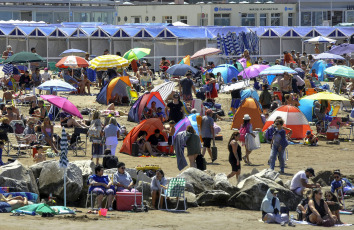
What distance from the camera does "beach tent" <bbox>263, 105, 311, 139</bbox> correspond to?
23188 millimetres

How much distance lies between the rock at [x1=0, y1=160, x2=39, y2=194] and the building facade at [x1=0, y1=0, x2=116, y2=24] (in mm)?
46602

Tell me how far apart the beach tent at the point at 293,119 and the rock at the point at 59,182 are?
8354mm

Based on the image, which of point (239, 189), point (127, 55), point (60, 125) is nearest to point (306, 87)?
point (127, 55)

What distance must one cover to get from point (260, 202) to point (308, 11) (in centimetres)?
5863

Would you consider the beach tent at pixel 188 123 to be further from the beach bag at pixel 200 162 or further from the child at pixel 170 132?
the beach bag at pixel 200 162

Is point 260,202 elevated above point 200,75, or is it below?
below

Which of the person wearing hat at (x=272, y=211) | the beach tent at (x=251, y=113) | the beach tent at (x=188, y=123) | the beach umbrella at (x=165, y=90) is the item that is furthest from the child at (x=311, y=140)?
the person wearing hat at (x=272, y=211)

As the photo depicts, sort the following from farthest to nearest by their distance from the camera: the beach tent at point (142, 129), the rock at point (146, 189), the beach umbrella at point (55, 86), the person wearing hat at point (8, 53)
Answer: the person wearing hat at point (8, 53), the beach umbrella at point (55, 86), the beach tent at point (142, 129), the rock at point (146, 189)

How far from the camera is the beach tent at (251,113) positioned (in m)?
24.9

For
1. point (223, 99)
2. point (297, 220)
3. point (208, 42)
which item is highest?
point (208, 42)

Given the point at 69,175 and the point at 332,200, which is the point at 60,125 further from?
the point at 332,200

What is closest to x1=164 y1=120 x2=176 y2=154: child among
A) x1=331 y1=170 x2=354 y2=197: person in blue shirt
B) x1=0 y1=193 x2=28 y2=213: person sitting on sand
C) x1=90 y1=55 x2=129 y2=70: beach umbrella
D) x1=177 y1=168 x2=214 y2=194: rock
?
x1=177 y1=168 x2=214 y2=194: rock

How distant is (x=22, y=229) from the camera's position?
12633 millimetres

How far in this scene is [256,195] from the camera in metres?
16.2
